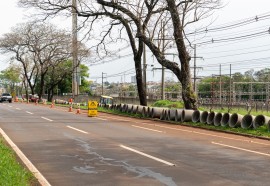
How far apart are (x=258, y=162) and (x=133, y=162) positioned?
10.3 ft

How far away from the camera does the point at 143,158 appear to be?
435 inches

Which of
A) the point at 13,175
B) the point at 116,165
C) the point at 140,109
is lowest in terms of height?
the point at 116,165

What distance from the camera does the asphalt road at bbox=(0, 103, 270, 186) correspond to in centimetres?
855

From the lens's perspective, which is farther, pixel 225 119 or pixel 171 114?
pixel 171 114

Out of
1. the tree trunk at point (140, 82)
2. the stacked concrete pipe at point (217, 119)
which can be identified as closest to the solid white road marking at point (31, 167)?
the stacked concrete pipe at point (217, 119)

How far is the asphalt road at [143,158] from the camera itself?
8.55m

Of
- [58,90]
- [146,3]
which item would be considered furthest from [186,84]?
[58,90]

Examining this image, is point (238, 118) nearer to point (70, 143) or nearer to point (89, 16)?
point (70, 143)

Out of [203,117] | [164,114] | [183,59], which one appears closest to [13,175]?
[203,117]

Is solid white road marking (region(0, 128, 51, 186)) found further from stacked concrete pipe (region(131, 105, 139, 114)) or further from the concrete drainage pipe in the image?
stacked concrete pipe (region(131, 105, 139, 114))

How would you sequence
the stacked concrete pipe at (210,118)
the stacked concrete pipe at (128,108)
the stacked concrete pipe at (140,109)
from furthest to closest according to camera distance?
the stacked concrete pipe at (128,108) → the stacked concrete pipe at (140,109) → the stacked concrete pipe at (210,118)

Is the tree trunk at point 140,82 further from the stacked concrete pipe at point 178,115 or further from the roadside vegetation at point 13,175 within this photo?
the roadside vegetation at point 13,175

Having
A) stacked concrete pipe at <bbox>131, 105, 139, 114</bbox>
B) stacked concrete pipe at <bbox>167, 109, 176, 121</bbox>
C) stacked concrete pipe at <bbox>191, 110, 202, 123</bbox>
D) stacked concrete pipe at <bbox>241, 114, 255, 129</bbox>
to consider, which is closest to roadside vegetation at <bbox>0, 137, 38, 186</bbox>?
stacked concrete pipe at <bbox>241, 114, 255, 129</bbox>

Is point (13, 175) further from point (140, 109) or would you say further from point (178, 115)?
point (140, 109)
